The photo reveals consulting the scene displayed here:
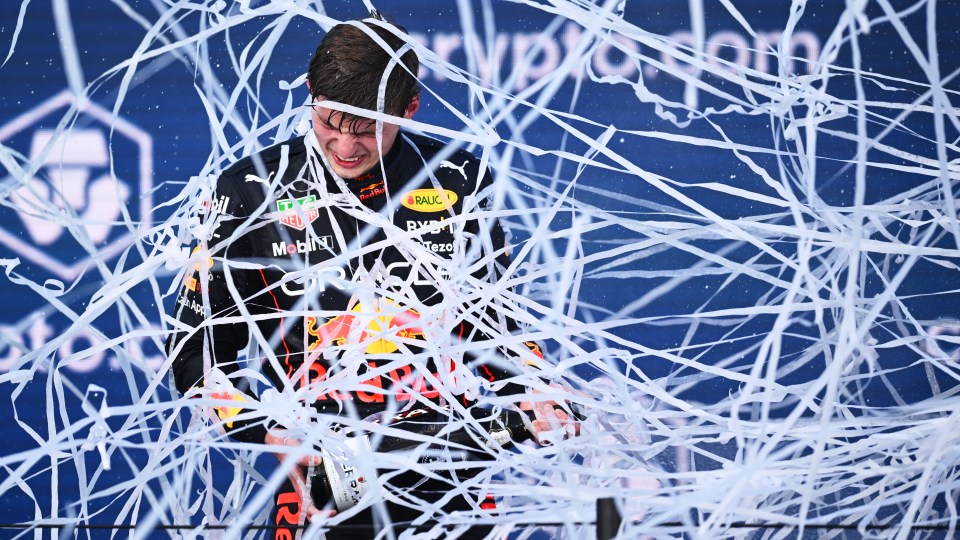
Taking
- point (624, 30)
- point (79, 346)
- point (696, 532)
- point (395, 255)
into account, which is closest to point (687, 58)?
point (624, 30)

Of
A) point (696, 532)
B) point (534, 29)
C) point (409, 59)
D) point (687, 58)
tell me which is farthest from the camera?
point (534, 29)

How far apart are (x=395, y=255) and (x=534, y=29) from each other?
1.00 m

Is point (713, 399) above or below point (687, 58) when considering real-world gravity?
below

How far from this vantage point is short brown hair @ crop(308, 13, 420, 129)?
1076 millimetres

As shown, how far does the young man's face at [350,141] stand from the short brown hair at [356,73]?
12mm

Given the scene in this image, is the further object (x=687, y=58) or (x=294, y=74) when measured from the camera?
(x=294, y=74)

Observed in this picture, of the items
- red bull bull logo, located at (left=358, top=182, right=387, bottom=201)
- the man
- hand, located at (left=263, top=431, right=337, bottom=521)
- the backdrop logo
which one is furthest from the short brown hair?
the backdrop logo

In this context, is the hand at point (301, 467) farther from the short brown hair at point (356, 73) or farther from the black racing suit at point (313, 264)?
the short brown hair at point (356, 73)

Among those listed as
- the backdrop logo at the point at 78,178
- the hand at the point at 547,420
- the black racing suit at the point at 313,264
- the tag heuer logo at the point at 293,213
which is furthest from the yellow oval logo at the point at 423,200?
the backdrop logo at the point at 78,178

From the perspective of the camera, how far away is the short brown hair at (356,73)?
42.4 inches

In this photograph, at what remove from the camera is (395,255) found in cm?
124

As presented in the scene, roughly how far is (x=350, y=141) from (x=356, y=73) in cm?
8

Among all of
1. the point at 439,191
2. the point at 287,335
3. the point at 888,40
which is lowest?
the point at 287,335

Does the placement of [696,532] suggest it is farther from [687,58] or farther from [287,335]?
[287,335]
